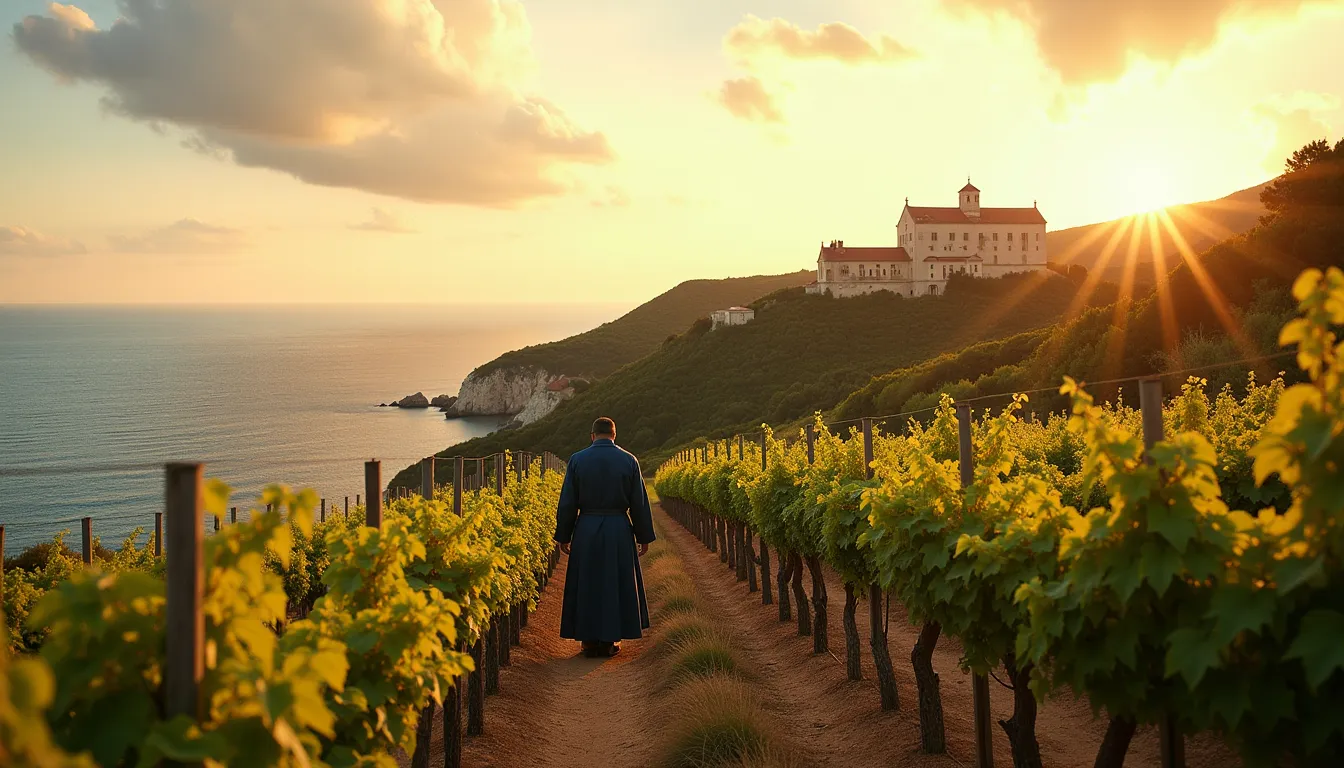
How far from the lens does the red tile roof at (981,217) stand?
4484 inches

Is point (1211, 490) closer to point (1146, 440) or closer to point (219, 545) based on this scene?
point (1146, 440)

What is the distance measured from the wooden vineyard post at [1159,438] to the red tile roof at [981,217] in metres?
113

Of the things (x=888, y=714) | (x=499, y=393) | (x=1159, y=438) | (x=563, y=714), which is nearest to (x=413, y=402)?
(x=499, y=393)

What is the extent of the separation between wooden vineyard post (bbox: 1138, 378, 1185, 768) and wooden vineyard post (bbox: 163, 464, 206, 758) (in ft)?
12.0

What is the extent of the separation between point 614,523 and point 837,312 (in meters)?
93.1

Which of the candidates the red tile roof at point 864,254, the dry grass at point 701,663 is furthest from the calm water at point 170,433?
the red tile roof at point 864,254

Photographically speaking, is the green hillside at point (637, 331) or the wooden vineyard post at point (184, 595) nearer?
the wooden vineyard post at point (184, 595)

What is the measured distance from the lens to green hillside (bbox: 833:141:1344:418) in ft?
103

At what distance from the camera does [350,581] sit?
15.3 feet

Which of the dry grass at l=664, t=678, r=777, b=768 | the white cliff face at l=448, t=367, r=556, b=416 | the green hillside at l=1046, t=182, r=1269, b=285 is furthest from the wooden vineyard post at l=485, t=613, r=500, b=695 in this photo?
the white cliff face at l=448, t=367, r=556, b=416

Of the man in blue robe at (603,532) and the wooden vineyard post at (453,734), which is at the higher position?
the man in blue robe at (603,532)

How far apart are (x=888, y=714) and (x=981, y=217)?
377 ft

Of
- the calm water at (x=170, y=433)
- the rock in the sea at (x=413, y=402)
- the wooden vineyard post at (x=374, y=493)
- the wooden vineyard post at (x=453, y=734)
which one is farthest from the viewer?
the rock in the sea at (x=413, y=402)

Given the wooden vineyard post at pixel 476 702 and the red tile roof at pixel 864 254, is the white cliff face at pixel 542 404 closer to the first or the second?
the red tile roof at pixel 864 254
